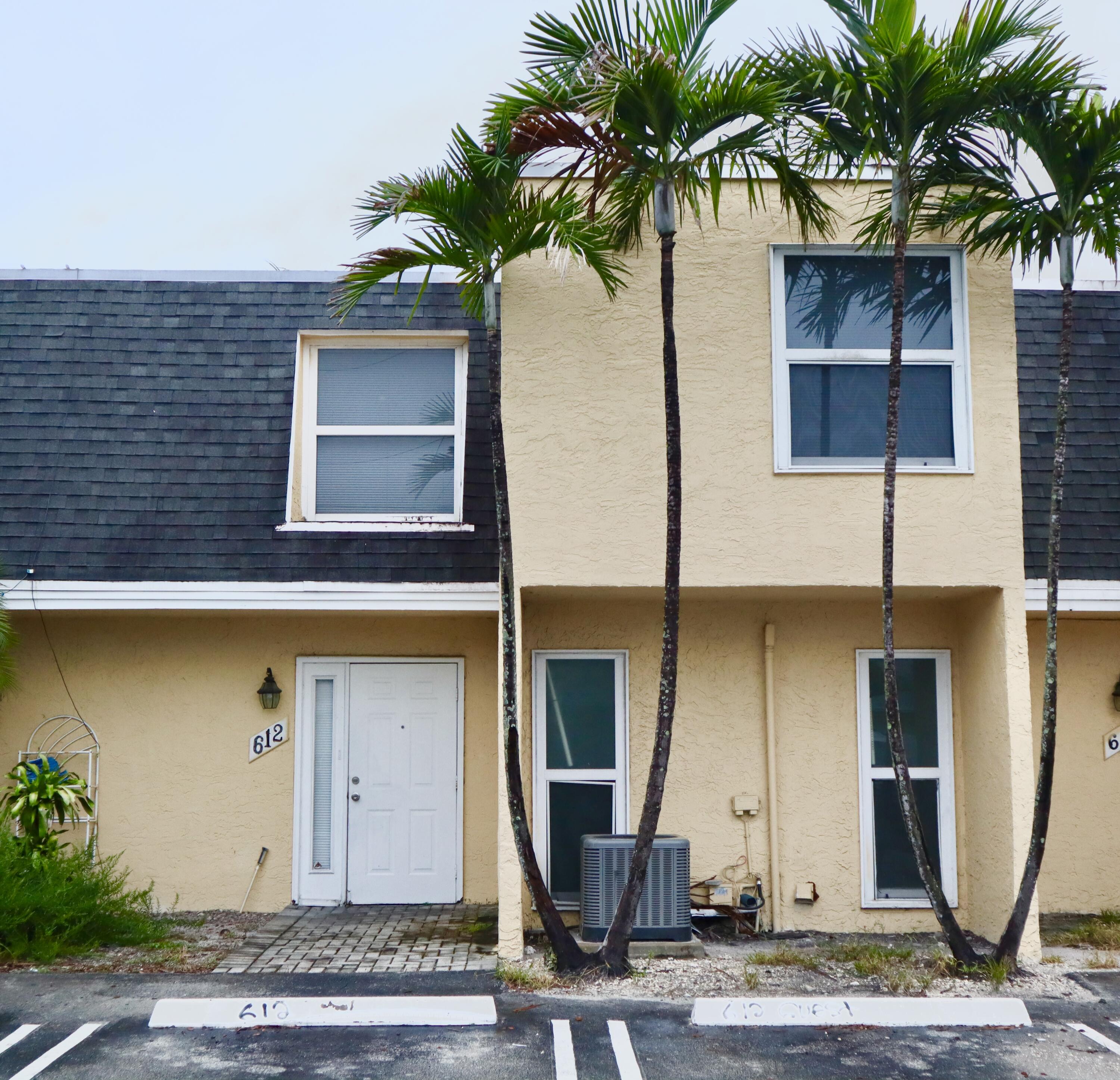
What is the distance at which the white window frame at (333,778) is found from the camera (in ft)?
31.8

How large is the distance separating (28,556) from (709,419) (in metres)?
5.53

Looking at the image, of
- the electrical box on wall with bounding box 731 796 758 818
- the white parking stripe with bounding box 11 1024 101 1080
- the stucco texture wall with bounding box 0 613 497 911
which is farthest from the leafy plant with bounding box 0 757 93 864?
the electrical box on wall with bounding box 731 796 758 818

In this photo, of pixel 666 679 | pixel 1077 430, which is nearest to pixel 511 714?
pixel 666 679

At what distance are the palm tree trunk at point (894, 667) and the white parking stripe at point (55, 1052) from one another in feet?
16.5

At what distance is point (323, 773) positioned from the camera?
9867 mm

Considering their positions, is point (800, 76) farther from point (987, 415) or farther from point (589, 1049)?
point (589, 1049)

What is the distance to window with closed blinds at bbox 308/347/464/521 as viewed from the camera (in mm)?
9984

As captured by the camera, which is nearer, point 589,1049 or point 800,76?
point 589,1049

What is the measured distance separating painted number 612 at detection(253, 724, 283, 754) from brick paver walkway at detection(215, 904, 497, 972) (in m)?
1.34

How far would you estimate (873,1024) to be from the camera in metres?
6.63

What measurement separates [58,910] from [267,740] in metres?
2.28

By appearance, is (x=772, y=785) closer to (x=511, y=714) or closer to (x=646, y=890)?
(x=646, y=890)

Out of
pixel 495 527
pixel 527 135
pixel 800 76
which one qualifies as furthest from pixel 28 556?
pixel 800 76

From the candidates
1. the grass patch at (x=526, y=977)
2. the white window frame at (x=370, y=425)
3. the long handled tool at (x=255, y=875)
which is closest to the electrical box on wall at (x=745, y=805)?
the grass patch at (x=526, y=977)
